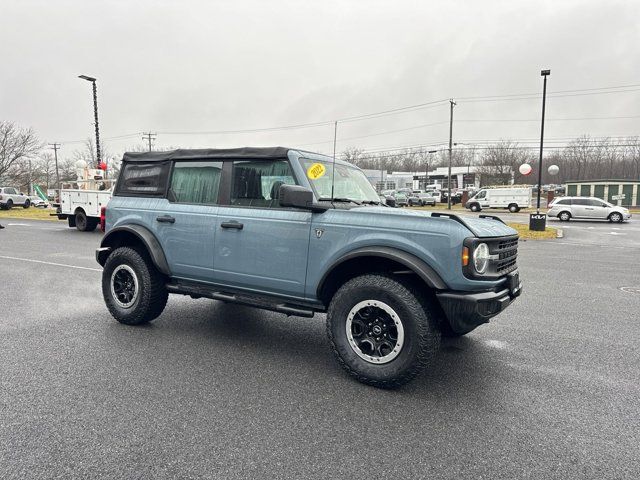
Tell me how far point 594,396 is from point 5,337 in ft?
18.4

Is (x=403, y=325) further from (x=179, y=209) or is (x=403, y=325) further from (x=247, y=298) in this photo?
(x=179, y=209)

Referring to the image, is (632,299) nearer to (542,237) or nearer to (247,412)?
(247,412)

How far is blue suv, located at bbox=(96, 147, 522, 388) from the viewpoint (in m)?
3.31

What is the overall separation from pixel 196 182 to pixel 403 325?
8.89 feet

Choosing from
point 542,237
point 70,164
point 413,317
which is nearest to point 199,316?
point 413,317

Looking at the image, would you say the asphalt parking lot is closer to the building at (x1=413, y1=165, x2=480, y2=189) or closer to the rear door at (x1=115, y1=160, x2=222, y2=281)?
the rear door at (x1=115, y1=160, x2=222, y2=281)

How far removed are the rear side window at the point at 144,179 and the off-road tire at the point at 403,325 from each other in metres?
2.57

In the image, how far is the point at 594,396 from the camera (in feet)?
11.0

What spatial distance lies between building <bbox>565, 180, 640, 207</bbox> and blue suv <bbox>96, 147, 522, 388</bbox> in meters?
42.7

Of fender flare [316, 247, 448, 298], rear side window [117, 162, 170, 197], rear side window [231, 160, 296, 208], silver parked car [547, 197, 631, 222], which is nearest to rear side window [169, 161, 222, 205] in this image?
rear side window [117, 162, 170, 197]

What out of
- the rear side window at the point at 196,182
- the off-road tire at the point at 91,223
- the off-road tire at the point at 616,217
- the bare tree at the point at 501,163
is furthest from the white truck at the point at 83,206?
the bare tree at the point at 501,163

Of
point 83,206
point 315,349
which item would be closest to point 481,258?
point 315,349

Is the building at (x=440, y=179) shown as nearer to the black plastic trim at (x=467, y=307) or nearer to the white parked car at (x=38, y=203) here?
the white parked car at (x=38, y=203)

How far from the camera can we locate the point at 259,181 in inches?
167
